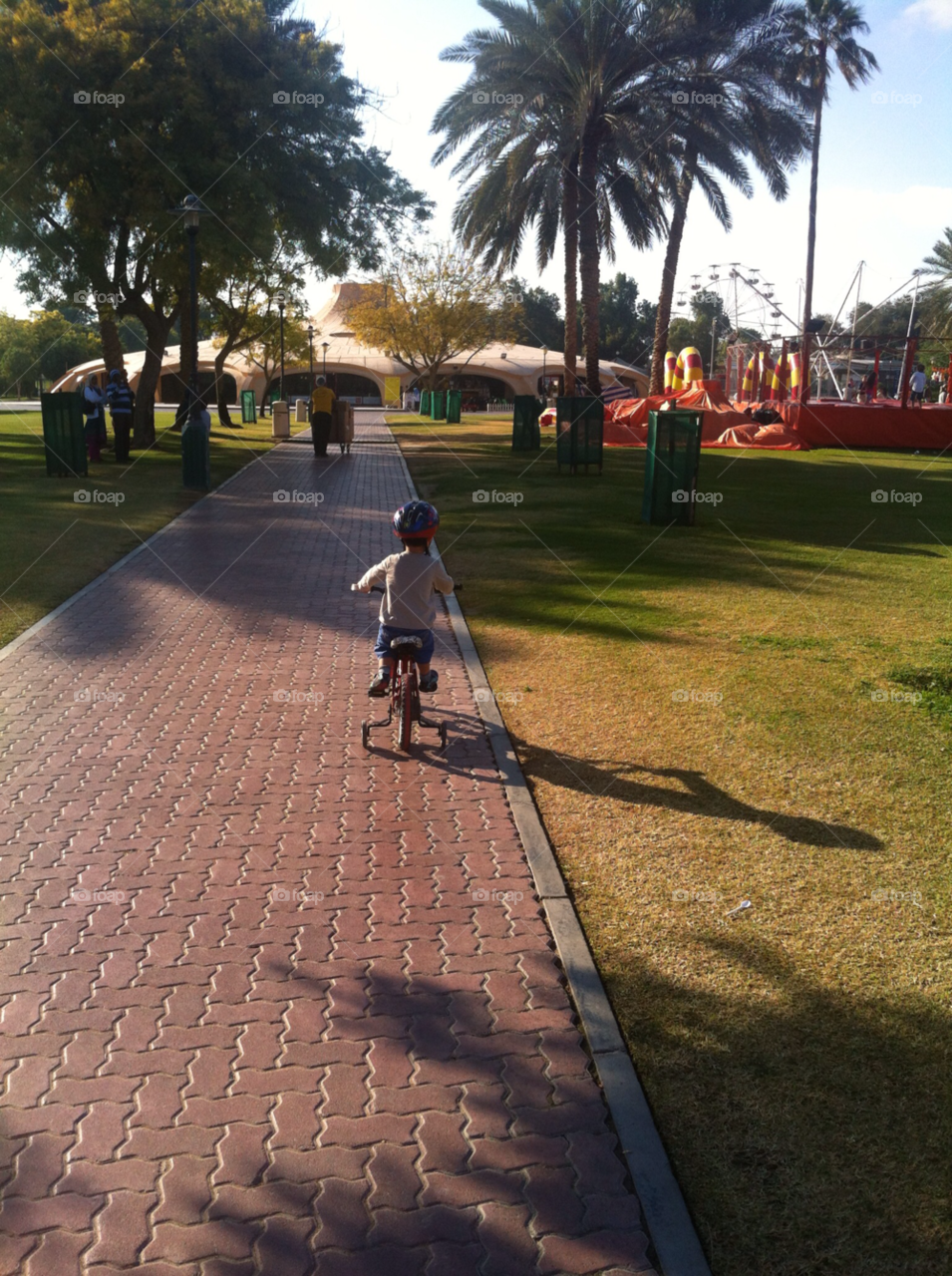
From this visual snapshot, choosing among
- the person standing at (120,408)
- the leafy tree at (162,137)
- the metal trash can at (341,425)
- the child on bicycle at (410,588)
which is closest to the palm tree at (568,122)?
the leafy tree at (162,137)

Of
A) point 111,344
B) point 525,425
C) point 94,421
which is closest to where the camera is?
point 94,421

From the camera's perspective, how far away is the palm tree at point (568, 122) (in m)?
26.1

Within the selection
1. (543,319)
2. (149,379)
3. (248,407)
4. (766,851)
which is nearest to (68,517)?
(766,851)

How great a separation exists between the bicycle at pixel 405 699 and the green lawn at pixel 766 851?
2.12 ft

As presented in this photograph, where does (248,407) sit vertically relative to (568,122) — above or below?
below

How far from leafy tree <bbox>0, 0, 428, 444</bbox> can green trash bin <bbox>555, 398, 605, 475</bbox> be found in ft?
25.7

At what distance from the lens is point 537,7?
86.8 ft

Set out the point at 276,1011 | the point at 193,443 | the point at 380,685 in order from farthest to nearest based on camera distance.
→ 1. the point at 193,443
2. the point at 380,685
3. the point at 276,1011

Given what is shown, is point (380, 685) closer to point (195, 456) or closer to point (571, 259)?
point (195, 456)

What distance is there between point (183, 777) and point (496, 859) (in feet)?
6.22

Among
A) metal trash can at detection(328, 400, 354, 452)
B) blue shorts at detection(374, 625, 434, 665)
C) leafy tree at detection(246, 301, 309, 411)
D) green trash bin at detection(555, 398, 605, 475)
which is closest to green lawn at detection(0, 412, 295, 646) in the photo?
metal trash can at detection(328, 400, 354, 452)

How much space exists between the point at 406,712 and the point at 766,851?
2134mm

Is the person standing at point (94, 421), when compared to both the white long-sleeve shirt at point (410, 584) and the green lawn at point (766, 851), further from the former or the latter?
the white long-sleeve shirt at point (410, 584)

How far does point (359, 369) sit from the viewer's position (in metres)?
74.0
